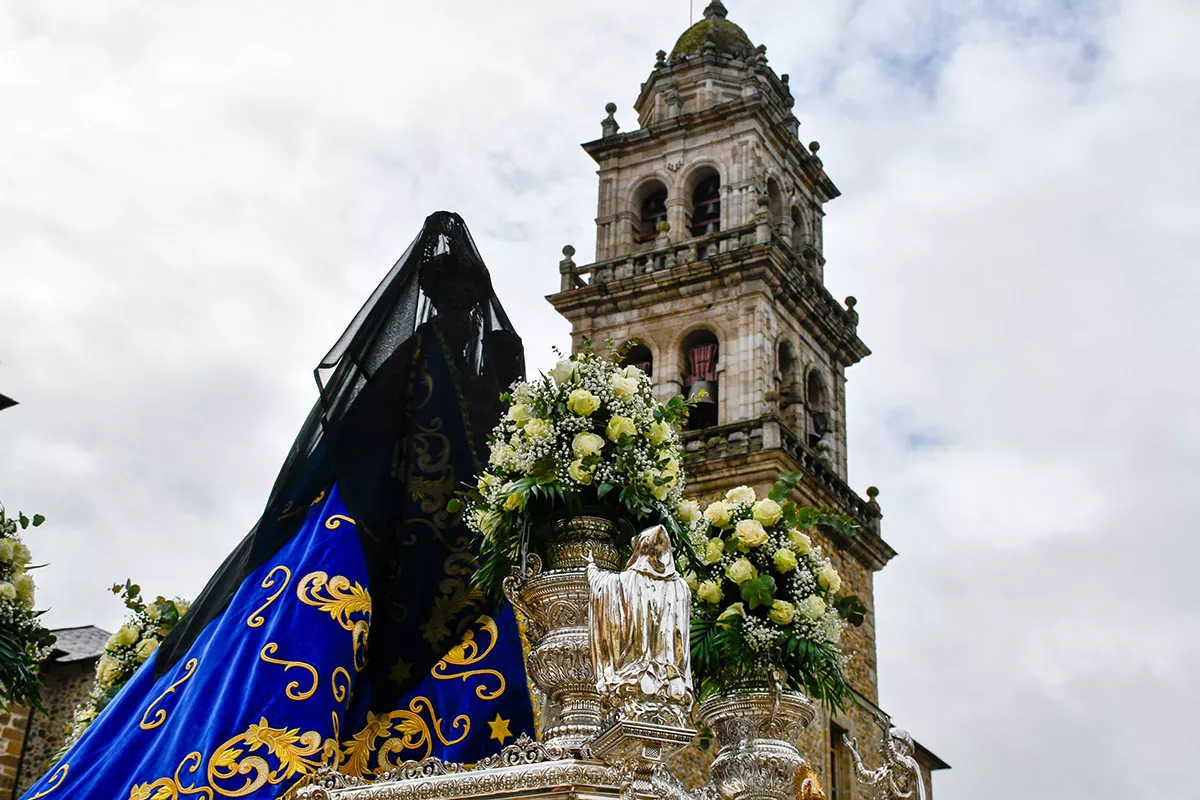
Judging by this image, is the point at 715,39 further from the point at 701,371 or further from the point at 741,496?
the point at 741,496

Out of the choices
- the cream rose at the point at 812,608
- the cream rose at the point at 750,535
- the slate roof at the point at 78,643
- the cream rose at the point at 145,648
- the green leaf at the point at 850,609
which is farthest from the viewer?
the slate roof at the point at 78,643

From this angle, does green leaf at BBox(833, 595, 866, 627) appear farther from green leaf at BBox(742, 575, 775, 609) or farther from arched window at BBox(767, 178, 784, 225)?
arched window at BBox(767, 178, 784, 225)

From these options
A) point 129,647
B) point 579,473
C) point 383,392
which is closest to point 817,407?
point 129,647

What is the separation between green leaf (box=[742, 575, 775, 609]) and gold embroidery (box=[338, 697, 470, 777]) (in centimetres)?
159

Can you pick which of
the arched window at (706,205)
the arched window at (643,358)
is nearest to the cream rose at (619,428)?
the arched window at (643,358)

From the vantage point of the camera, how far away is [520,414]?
6.67m

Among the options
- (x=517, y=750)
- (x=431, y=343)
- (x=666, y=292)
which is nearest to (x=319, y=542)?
(x=431, y=343)

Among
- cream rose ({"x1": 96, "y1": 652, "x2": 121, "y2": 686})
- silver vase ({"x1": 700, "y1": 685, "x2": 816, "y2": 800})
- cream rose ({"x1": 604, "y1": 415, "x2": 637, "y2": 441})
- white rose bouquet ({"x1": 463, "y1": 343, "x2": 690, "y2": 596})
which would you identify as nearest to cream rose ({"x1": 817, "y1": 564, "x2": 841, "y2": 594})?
silver vase ({"x1": 700, "y1": 685, "x2": 816, "y2": 800})

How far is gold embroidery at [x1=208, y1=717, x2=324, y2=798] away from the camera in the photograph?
5.61m

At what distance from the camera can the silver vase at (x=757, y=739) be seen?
21.1ft

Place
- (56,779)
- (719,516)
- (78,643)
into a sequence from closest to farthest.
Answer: (56,779) < (719,516) < (78,643)

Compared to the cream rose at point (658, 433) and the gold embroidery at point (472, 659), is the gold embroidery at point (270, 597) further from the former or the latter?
the cream rose at point (658, 433)

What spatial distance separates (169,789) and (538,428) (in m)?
2.17

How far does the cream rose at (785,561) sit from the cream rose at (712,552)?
0.96ft
